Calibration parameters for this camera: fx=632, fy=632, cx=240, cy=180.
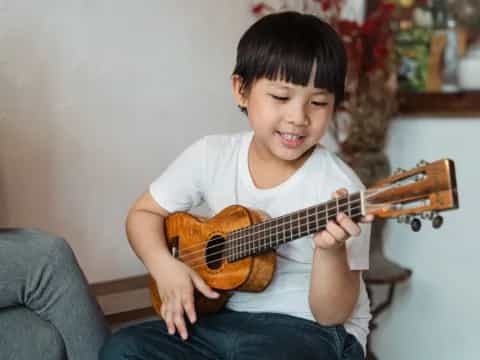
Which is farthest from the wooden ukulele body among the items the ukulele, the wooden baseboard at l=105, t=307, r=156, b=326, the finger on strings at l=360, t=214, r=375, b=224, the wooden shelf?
the wooden shelf

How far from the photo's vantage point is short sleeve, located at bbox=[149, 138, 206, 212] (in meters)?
1.24

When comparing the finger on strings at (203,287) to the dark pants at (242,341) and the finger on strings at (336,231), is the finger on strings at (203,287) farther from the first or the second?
the finger on strings at (336,231)

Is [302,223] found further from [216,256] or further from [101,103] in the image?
[101,103]

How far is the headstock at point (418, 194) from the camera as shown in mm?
728

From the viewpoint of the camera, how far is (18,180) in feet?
5.09

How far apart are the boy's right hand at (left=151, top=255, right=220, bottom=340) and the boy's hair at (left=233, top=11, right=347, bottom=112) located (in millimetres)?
355

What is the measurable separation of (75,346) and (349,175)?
57cm

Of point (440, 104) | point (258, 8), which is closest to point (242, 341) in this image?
point (440, 104)

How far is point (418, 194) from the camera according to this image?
2.49 ft

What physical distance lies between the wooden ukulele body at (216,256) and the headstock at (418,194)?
10.9 inches

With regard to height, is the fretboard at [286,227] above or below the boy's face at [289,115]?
below

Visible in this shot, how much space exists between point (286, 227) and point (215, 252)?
201 mm

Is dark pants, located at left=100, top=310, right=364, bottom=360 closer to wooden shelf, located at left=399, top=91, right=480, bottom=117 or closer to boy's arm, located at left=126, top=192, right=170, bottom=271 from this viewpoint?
boy's arm, located at left=126, top=192, right=170, bottom=271

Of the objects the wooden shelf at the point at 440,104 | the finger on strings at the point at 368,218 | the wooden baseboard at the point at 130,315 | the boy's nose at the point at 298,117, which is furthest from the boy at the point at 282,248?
the wooden shelf at the point at 440,104
